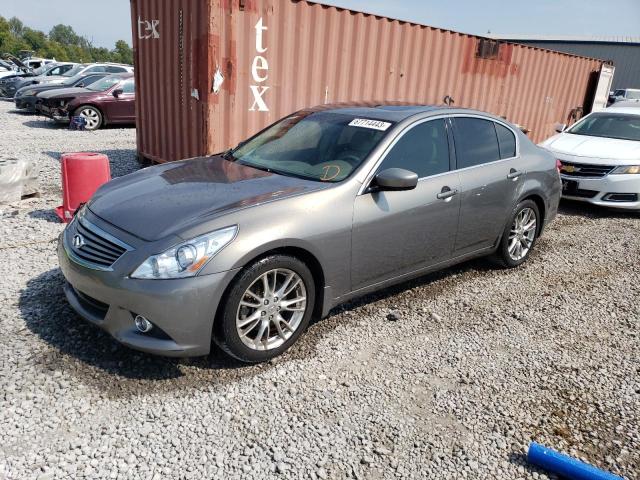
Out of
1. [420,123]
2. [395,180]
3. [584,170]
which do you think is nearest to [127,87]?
[584,170]

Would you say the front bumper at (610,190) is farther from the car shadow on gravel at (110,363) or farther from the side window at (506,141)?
the car shadow on gravel at (110,363)

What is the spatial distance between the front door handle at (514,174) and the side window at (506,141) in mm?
164

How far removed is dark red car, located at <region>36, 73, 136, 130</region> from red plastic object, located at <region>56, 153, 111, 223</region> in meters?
8.82

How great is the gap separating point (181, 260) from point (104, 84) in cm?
1274

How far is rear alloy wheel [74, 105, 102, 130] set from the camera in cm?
1323

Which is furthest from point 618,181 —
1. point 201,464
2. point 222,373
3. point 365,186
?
point 201,464

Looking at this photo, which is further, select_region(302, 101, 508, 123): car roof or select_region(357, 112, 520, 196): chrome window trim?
select_region(302, 101, 508, 123): car roof

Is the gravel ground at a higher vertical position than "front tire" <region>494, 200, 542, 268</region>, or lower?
lower

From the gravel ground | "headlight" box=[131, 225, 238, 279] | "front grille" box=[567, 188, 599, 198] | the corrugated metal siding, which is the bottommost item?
the gravel ground

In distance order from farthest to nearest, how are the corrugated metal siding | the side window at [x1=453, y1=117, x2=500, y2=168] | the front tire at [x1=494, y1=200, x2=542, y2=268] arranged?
the corrugated metal siding
the front tire at [x1=494, y1=200, x2=542, y2=268]
the side window at [x1=453, y1=117, x2=500, y2=168]

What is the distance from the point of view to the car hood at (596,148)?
7.64 meters

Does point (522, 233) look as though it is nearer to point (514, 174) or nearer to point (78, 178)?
point (514, 174)

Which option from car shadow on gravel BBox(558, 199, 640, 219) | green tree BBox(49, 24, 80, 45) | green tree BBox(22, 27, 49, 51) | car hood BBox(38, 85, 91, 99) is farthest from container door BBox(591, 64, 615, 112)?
green tree BBox(49, 24, 80, 45)

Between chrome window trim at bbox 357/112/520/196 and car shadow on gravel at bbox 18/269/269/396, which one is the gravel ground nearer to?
car shadow on gravel at bbox 18/269/269/396
